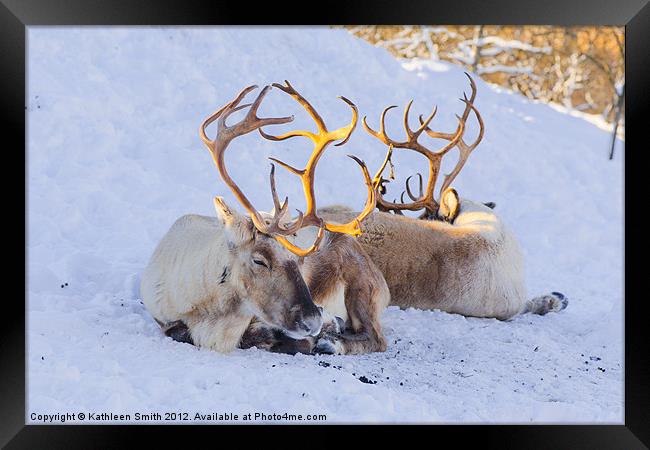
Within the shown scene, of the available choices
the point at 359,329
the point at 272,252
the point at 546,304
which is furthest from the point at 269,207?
the point at 272,252

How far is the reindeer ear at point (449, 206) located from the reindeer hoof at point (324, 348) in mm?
3001

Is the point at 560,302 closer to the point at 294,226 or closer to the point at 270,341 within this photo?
the point at 270,341

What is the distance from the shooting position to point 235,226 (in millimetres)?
5949

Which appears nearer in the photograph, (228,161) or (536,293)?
(536,293)

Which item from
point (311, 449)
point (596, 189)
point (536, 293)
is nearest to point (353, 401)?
point (311, 449)

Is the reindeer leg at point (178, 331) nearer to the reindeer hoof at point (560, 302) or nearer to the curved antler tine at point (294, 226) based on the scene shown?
the curved antler tine at point (294, 226)

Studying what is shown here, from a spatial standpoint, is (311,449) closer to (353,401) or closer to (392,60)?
(353,401)

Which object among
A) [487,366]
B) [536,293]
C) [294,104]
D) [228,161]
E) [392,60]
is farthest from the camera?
[392,60]

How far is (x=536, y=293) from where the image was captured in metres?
9.49

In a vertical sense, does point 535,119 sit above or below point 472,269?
above

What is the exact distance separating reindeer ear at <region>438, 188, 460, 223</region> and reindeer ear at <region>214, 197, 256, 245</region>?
344 cm

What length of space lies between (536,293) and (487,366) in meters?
3.08
